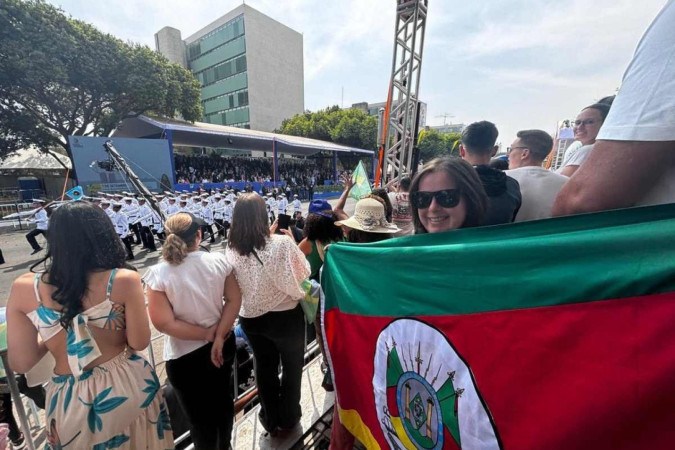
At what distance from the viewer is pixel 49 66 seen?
1591 cm

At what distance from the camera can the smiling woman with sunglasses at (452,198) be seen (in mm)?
1457

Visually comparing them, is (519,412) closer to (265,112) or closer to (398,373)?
(398,373)

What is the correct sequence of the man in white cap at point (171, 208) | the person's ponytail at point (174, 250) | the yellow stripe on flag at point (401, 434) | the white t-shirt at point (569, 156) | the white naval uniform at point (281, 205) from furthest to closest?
the white naval uniform at point (281, 205) < the man in white cap at point (171, 208) < the white t-shirt at point (569, 156) < the person's ponytail at point (174, 250) < the yellow stripe on flag at point (401, 434)

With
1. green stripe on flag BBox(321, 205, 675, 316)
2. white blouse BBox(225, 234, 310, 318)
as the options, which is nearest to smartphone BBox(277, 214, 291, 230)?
white blouse BBox(225, 234, 310, 318)

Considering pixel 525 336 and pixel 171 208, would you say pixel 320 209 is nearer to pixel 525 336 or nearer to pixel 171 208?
pixel 525 336

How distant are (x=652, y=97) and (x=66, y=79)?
23719 millimetres

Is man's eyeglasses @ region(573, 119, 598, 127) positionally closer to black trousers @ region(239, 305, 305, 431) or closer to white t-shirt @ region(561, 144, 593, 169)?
white t-shirt @ region(561, 144, 593, 169)

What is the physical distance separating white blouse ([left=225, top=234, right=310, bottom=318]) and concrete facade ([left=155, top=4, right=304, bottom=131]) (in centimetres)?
4239

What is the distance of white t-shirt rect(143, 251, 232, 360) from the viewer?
1742mm

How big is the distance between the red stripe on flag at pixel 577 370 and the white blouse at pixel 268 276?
1.16 meters

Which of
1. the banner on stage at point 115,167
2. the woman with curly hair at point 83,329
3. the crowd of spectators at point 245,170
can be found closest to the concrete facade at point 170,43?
the crowd of spectators at point 245,170

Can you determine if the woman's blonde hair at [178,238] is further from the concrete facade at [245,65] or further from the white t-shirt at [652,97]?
the concrete facade at [245,65]

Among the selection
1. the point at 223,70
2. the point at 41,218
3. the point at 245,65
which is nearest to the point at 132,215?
the point at 41,218

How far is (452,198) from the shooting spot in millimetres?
1452
